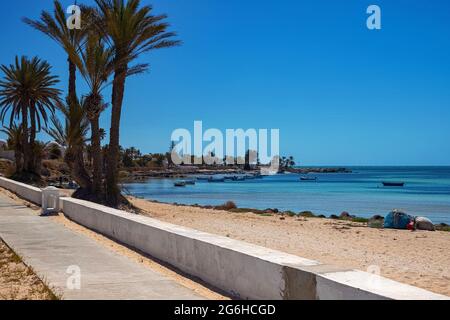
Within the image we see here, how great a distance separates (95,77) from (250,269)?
1545 centimetres

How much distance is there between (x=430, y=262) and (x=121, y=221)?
21.4 feet

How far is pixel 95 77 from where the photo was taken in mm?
18906

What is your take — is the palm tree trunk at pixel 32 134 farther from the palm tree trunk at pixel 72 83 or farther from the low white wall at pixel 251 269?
the low white wall at pixel 251 269

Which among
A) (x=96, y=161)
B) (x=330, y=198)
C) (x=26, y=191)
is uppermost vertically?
(x=96, y=161)

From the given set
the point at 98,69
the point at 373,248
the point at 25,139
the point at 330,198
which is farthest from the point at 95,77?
the point at 330,198

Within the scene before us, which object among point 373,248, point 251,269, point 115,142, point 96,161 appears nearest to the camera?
point 251,269

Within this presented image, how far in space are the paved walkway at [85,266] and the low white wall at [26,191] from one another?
20.9 ft

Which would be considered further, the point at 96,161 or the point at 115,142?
the point at 96,161

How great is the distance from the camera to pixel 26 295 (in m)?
5.26

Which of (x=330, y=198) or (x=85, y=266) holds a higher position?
(x=85, y=266)

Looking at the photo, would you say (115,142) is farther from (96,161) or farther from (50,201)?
(50,201)

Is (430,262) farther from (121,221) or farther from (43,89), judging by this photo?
(43,89)

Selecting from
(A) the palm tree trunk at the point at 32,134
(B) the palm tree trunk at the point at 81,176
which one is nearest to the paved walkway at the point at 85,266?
(B) the palm tree trunk at the point at 81,176

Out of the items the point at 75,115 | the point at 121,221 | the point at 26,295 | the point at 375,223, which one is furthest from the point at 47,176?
the point at 26,295
